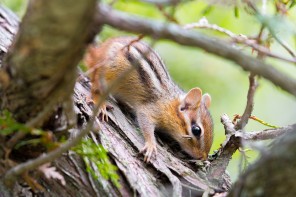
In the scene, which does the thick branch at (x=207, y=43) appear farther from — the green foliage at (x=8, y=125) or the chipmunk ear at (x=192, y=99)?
the chipmunk ear at (x=192, y=99)

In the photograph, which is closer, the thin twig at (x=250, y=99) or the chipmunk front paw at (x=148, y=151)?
the thin twig at (x=250, y=99)

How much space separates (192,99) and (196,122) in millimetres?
160

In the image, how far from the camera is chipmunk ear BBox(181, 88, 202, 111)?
3.92 meters

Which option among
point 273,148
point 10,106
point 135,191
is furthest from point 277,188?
point 10,106

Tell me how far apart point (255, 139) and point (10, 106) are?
1.20 metres

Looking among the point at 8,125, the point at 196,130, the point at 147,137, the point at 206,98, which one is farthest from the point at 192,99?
the point at 8,125

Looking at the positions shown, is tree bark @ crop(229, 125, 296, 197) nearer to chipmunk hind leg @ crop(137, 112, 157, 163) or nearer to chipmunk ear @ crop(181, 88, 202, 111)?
chipmunk hind leg @ crop(137, 112, 157, 163)

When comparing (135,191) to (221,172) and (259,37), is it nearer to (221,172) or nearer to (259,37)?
(221,172)

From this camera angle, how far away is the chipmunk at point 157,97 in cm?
362

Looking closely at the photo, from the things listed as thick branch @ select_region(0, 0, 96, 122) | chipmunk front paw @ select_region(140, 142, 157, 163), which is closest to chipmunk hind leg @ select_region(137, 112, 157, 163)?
chipmunk front paw @ select_region(140, 142, 157, 163)

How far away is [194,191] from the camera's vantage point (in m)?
2.58

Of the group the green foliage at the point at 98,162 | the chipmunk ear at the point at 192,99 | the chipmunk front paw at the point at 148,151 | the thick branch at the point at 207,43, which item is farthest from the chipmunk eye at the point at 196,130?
the thick branch at the point at 207,43

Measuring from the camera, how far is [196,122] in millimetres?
3912

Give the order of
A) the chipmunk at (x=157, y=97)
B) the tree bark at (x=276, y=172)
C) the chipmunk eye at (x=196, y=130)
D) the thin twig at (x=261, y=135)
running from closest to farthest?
the tree bark at (x=276, y=172), the thin twig at (x=261, y=135), the chipmunk at (x=157, y=97), the chipmunk eye at (x=196, y=130)
